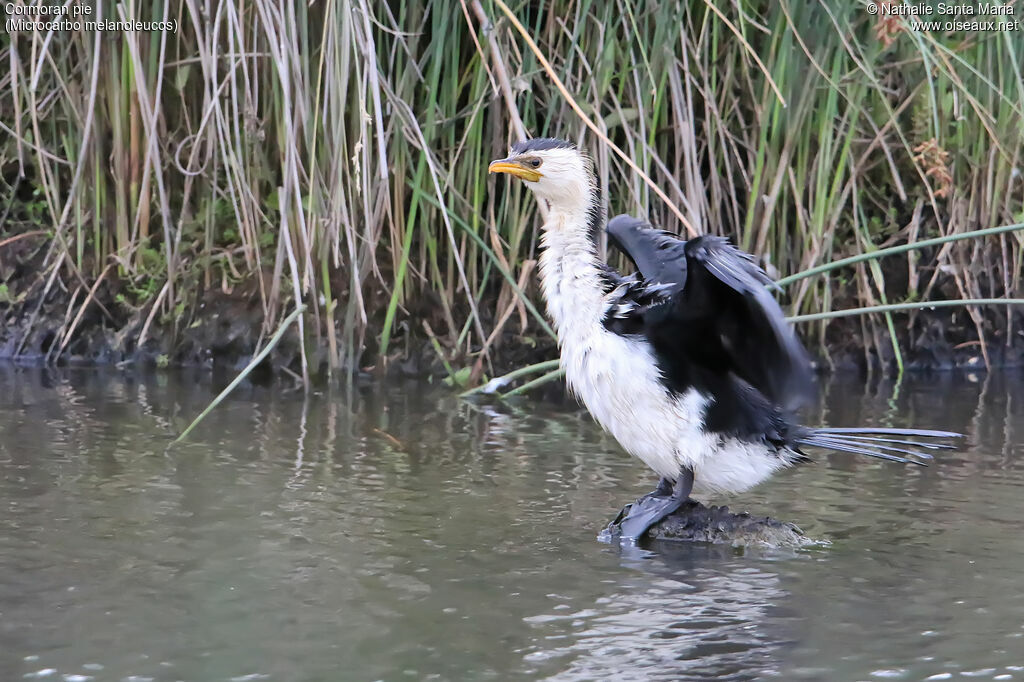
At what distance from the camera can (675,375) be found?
4117 mm

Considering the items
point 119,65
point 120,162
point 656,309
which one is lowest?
point 656,309

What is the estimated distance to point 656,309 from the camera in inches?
160

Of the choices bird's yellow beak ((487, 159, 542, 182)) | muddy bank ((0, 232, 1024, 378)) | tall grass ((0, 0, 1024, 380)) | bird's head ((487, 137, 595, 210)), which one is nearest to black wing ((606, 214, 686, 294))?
bird's head ((487, 137, 595, 210))

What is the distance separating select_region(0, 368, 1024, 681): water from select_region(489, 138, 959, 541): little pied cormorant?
258 mm

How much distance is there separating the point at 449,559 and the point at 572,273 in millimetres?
959

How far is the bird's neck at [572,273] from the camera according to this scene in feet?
13.9

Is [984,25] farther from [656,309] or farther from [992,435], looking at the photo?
[656,309]

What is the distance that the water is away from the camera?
3090 mm

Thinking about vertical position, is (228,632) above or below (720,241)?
below

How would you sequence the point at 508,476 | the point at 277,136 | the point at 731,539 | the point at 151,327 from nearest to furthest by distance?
the point at 731,539
the point at 508,476
the point at 277,136
the point at 151,327

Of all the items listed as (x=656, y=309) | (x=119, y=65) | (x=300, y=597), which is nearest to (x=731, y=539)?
(x=656, y=309)

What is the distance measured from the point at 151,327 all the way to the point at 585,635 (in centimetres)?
412

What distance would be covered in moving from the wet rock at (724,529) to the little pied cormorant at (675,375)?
0.20 feet

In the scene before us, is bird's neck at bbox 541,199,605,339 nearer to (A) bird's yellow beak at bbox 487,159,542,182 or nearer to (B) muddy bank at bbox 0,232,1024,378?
(A) bird's yellow beak at bbox 487,159,542,182
